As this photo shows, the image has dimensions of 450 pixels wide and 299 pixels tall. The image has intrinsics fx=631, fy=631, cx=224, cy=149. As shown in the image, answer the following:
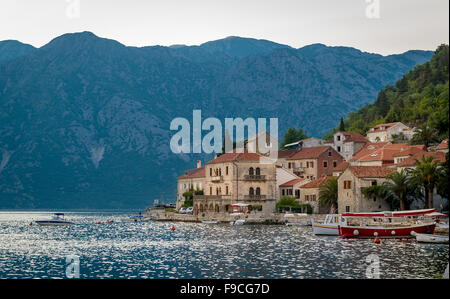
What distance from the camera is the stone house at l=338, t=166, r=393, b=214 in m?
89.2

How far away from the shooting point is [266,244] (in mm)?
Answer: 63750

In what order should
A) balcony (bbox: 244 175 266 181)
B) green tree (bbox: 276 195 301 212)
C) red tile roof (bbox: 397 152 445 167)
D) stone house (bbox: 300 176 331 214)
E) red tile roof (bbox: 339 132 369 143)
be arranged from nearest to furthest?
1. red tile roof (bbox: 397 152 445 167)
2. stone house (bbox: 300 176 331 214)
3. green tree (bbox: 276 195 301 212)
4. balcony (bbox: 244 175 266 181)
5. red tile roof (bbox: 339 132 369 143)

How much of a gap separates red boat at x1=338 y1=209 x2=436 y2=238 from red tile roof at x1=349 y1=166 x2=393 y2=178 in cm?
1099

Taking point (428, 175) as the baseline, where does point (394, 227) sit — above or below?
below

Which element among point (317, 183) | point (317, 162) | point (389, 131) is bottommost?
point (317, 183)

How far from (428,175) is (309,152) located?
5109 centimetres

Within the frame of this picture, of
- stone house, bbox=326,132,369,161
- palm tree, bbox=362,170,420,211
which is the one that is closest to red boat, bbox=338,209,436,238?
palm tree, bbox=362,170,420,211

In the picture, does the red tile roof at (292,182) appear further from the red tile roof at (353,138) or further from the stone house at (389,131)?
the stone house at (389,131)

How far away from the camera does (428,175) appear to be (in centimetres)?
7662

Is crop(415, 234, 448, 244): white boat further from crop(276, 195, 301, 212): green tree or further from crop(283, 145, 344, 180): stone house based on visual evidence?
crop(283, 145, 344, 180): stone house

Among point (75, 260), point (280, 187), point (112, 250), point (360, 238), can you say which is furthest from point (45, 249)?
point (280, 187)

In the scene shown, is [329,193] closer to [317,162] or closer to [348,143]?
[317,162]

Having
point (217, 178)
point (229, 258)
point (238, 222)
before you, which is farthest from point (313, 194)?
point (229, 258)
